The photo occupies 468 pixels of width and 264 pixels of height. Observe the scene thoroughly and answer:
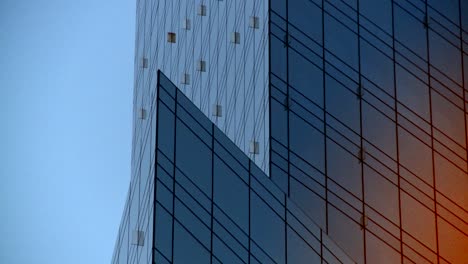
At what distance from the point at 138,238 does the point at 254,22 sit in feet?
42.7

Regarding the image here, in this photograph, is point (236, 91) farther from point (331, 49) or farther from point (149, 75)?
point (149, 75)

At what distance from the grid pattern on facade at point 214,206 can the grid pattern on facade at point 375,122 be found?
2.09 m

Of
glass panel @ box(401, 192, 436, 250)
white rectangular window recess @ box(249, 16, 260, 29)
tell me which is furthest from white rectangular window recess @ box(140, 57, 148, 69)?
glass panel @ box(401, 192, 436, 250)

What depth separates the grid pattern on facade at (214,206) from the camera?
53.6 meters

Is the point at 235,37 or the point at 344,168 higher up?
the point at 235,37

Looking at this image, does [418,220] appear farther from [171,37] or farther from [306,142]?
[171,37]

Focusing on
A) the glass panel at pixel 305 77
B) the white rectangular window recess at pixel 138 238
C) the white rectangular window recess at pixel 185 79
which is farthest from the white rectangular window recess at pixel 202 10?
the white rectangular window recess at pixel 138 238

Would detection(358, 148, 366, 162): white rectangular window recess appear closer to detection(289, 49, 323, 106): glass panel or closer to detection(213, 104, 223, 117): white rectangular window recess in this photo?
detection(289, 49, 323, 106): glass panel

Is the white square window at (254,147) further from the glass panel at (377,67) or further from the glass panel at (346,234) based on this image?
the glass panel at (377,67)

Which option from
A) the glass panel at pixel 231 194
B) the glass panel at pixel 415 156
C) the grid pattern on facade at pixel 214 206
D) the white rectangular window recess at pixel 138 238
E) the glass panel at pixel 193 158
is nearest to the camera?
the grid pattern on facade at pixel 214 206

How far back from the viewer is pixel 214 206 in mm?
54781

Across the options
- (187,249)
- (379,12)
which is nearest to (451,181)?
(379,12)

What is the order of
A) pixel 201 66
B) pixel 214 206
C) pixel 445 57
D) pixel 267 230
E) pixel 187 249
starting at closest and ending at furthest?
pixel 187 249 < pixel 214 206 < pixel 267 230 < pixel 445 57 < pixel 201 66

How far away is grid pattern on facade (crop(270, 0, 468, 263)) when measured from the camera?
60000 millimetres
